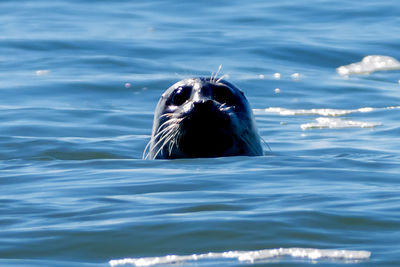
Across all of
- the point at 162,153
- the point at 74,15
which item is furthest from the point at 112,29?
the point at 162,153

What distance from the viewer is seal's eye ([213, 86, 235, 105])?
7.41 meters

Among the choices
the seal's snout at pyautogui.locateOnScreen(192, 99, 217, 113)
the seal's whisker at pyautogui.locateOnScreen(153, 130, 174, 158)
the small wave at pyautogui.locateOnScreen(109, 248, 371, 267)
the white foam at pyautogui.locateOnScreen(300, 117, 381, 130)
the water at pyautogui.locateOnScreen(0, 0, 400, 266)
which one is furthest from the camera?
the white foam at pyautogui.locateOnScreen(300, 117, 381, 130)

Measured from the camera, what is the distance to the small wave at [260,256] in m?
3.96

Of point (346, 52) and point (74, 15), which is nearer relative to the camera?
point (346, 52)

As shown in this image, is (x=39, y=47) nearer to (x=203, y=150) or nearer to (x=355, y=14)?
(x=355, y=14)

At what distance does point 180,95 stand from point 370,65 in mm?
7601

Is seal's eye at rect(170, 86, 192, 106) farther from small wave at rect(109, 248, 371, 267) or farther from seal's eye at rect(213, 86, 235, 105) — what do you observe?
small wave at rect(109, 248, 371, 267)

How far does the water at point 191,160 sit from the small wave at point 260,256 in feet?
0.18

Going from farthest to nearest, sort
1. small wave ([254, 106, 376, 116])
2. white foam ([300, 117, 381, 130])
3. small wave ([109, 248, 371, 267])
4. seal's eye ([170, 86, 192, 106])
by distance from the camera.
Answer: small wave ([254, 106, 376, 116]) → white foam ([300, 117, 381, 130]) → seal's eye ([170, 86, 192, 106]) → small wave ([109, 248, 371, 267])

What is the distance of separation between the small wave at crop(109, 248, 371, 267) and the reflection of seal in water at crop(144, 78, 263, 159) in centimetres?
288

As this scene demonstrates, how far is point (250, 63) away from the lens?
14320 millimetres

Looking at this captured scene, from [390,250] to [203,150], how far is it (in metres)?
3.24

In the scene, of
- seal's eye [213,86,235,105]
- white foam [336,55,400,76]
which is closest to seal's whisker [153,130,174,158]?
seal's eye [213,86,235,105]

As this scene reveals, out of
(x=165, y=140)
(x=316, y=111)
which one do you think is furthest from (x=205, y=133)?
(x=316, y=111)
